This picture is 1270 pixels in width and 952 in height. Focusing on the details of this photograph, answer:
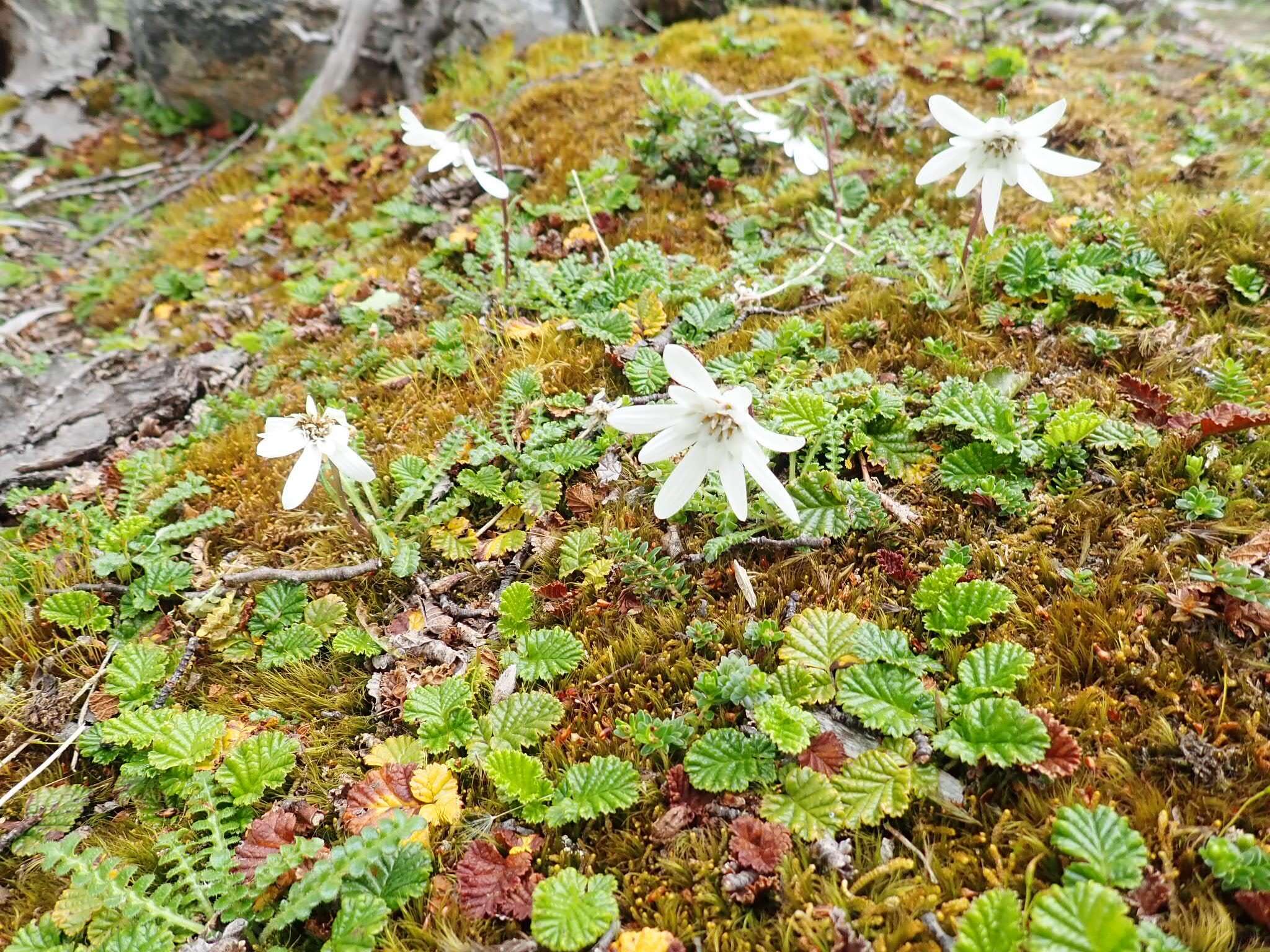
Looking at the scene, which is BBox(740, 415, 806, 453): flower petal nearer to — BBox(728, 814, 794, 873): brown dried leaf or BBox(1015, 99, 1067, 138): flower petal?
BBox(728, 814, 794, 873): brown dried leaf

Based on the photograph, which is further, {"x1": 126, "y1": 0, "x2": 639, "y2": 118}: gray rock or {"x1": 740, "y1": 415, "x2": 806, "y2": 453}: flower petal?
{"x1": 126, "y1": 0, "x2": 639, "y2": 118}: gray rock

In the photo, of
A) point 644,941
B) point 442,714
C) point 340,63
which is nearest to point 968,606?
point 644,941

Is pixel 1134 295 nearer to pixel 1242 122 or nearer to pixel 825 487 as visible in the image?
pixel 825 487

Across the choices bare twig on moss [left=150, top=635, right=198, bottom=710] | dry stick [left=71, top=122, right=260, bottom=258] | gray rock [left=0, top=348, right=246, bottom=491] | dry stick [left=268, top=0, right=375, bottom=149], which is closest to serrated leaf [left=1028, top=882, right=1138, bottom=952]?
bare twig on moss [left=150, top=635, right=198, bottom=710]

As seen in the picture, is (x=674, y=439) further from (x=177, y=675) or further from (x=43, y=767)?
(x=43, y=767)

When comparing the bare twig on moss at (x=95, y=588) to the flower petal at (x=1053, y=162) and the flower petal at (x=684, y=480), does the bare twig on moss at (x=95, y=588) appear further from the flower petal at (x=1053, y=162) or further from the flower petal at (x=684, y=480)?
the flower petal at (x=1053, y=162)

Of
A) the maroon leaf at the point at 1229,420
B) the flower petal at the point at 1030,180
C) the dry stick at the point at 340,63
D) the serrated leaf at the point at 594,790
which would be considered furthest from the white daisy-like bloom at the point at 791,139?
the dry stick at the point at 340,63
